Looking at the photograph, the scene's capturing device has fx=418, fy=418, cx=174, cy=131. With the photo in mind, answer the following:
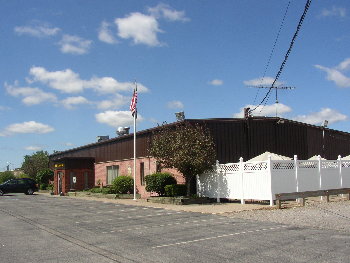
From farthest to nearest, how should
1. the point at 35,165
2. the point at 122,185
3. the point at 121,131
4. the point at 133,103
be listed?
the point at 35,165 < the point at 121,131 < the point at 122,185 < the point at 133,103

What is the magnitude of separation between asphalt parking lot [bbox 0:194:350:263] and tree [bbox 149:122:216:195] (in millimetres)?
6754

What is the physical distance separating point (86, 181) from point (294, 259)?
118 ft

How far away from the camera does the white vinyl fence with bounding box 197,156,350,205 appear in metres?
20.0

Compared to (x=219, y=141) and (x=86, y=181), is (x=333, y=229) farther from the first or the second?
(x=86, y=181)

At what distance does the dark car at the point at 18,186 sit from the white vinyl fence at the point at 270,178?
24.9 metres

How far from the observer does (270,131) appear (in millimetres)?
28891

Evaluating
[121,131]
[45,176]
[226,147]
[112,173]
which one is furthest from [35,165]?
[226,147]

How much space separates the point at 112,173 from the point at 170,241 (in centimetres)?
2743

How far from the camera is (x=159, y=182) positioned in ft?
85.2

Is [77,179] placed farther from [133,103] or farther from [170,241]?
[170,241]

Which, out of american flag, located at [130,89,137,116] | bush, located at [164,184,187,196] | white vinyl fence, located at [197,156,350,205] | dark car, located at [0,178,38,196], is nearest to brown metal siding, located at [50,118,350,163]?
american flag, located at [130,89,137,116]

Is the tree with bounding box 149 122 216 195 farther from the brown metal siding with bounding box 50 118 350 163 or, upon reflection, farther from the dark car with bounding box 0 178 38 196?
the dark car with bounding box 0 178 38 196

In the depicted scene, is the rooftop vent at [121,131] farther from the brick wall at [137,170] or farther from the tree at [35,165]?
the tree at [35,165]

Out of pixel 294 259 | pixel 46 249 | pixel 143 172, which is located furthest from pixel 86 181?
pixel 294 259
